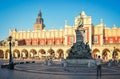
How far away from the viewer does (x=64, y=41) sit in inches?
3949

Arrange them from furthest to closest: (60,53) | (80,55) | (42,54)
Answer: (60,53) → (42,54) → (80,55)

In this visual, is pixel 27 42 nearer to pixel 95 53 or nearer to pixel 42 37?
pixel 42 37

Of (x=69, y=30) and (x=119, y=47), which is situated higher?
(x=69, y=30)

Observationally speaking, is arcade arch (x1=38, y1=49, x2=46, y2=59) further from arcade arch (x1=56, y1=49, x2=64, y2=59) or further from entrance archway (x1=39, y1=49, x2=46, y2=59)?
arcade arch (x1=56, y1=49, x2=64, y2=59)

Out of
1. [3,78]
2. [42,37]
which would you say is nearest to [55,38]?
[42,37]

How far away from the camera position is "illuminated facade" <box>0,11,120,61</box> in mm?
87812

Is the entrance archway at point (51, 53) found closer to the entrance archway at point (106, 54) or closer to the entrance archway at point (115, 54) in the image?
the entrance archway at point (106, 54)

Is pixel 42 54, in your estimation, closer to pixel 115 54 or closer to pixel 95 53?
pixel 95 53

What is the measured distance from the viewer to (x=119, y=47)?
8175 cm

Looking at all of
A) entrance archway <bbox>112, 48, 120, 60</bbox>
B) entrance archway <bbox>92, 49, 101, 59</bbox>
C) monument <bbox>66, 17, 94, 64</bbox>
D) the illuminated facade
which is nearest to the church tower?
the illuminated facade

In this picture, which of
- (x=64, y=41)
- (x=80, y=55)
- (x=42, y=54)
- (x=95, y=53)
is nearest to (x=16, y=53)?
(x=42, y=54)

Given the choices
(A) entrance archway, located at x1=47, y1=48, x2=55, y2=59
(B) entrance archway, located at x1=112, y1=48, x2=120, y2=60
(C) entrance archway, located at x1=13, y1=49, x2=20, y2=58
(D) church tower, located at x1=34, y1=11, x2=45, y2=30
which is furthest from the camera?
(D) church tower, located at x1=34, y1=11, x2=45, y2=30

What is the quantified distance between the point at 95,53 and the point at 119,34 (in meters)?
14.1

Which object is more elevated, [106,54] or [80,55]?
[80,55]
